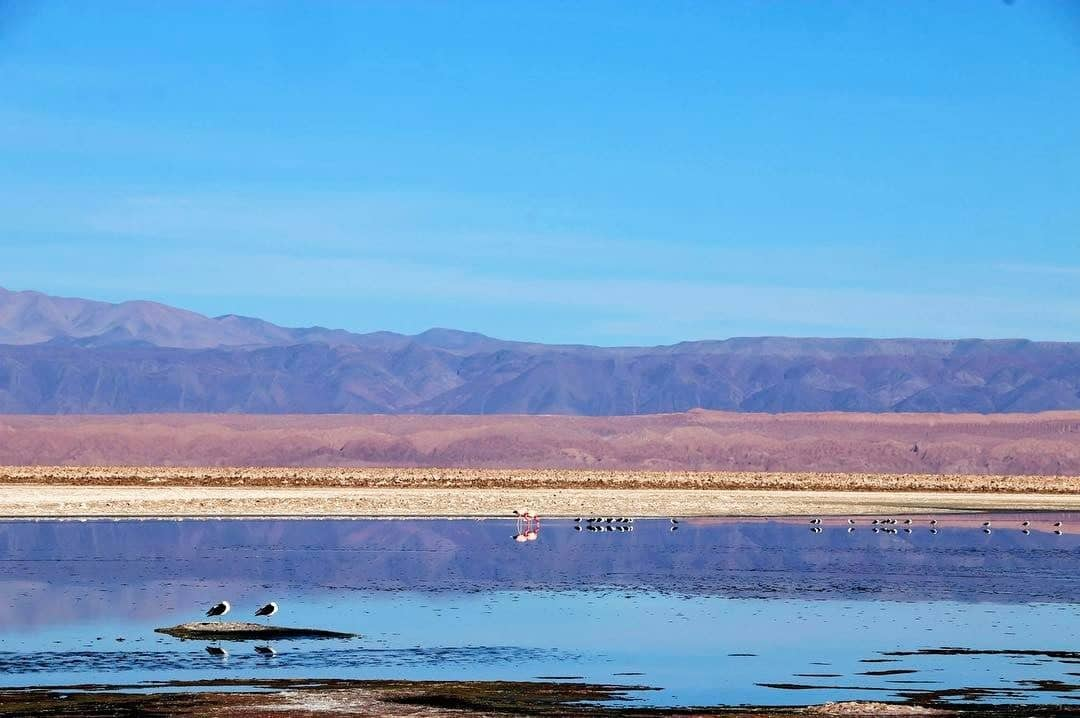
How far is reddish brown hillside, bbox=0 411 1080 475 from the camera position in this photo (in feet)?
473

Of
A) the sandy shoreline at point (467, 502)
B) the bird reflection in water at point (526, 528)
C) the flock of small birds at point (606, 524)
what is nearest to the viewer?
the bird reflection in water at point (526, 528)

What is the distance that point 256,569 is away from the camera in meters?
36.7

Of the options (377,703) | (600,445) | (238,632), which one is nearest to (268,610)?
(238,632)

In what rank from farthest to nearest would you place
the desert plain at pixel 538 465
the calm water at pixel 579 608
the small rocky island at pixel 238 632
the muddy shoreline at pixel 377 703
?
the desert plain at pixel 538 465
the small rocky island at pixel 238 632
the calm water at pixel 579 608
the muddy shoreline at pixel 377 703

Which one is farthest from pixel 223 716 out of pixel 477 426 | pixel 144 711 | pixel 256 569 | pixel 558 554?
pixel 477 426

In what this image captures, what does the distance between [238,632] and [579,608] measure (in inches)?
284

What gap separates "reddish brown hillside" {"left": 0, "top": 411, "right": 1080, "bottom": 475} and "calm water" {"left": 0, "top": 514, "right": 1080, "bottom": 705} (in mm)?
95589

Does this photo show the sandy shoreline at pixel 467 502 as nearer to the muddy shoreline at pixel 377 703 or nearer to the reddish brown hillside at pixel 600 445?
the muddy shoreline at pixel 377 703

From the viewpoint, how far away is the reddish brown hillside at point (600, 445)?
144250mm

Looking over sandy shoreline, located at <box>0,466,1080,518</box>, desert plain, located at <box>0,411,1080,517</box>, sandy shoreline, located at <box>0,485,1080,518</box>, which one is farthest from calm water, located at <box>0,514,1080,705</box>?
desert plain, located at <box>0,411,1080,517</box>

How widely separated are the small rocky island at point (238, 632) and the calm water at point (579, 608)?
0.44m

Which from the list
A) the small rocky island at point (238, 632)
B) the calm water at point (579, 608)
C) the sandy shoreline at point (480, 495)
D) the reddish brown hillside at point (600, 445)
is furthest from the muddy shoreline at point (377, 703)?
the reddish brown hillside at point (600, 445)

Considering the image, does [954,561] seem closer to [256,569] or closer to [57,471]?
Result: [256,569]

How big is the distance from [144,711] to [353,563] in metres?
21.0
